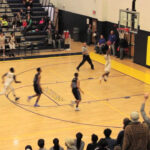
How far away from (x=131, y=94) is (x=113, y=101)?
1.30 meters

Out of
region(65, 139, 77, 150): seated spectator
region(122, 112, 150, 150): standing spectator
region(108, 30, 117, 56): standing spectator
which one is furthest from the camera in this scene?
region(108, 30, 117, 56): standing spectator

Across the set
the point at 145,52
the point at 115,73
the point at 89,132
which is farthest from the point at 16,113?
the point at 145,52

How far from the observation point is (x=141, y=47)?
21.5m

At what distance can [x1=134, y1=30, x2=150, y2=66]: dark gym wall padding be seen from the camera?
69.4 feet

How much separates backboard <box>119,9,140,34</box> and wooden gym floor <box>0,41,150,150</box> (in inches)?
96.1

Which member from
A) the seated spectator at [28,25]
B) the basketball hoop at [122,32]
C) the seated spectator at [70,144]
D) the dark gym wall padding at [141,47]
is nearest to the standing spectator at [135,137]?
the seated spectator at [70,144]

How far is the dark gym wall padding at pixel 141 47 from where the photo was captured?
2116 centimetres

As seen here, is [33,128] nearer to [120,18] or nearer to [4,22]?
[120,18]

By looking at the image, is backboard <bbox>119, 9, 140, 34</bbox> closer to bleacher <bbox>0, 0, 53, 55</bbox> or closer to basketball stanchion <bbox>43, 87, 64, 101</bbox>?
bleacher <bbox>0, 0, 53, 55</bbox>

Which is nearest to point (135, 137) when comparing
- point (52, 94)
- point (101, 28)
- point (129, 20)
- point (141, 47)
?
point (52, 94)

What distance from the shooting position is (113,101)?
15344 mm

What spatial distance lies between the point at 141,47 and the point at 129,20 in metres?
2.14

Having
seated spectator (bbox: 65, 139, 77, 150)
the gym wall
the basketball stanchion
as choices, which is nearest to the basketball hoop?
the gym wall

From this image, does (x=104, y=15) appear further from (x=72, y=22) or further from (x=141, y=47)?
(x=72, y=22)
